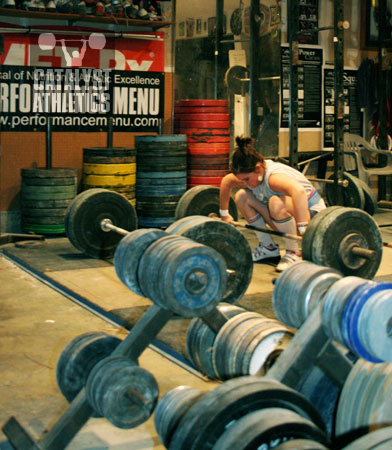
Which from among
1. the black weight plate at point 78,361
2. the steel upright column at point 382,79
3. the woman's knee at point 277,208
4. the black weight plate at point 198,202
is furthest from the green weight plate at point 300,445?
the steel upright column at point 382,79

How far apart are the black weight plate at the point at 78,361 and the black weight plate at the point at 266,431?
81 cm

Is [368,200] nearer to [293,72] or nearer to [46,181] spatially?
[293,72]

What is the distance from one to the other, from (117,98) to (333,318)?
4.54 m

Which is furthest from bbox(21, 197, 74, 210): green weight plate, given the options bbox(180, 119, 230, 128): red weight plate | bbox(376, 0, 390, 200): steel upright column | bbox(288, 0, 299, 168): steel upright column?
bbox(376, 0, 390, 200): steel upright column

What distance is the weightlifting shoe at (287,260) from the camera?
4230 mm

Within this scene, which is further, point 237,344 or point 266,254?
point 266,254

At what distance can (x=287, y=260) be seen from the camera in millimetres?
4250

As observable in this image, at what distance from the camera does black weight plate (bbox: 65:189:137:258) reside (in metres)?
4.44

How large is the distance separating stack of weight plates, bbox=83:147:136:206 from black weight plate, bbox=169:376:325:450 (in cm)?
397

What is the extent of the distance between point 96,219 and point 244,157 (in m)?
1.18

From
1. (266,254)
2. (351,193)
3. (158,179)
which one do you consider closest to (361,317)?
(266,254)

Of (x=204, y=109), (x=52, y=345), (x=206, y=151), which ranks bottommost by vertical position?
(x=52, y=345)

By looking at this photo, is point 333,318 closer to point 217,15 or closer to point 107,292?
point 107,292

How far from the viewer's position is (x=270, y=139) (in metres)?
6.67
